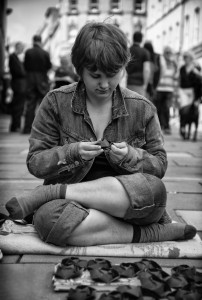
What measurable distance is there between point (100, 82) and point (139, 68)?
6.42 meters

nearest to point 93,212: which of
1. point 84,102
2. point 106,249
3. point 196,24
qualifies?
point 106,249

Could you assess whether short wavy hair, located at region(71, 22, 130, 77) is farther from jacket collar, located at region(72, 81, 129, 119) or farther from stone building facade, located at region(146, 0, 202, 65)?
stone building facade, located at region(146, 0, 202, 65)

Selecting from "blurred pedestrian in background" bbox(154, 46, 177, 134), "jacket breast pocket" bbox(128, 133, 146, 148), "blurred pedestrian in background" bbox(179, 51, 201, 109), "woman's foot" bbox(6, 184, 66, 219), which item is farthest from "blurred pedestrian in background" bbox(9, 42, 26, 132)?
"woman's foot" bbox(6, 184, 66, 219)

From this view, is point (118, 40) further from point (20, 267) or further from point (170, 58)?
point (170, 58)

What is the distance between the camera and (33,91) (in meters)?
9.46

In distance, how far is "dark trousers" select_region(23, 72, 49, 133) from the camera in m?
9.27

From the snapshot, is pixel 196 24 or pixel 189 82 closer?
pixel 189 82

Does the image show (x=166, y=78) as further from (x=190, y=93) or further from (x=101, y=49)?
(x=101, y=49)

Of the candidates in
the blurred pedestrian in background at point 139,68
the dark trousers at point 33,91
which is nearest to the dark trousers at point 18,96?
the dark trousers at point 33,91

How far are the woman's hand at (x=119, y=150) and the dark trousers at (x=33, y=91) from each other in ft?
22.9

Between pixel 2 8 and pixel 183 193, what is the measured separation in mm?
5933

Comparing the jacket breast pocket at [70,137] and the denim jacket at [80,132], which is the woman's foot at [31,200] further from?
the jacket breast pocket at [70,137]

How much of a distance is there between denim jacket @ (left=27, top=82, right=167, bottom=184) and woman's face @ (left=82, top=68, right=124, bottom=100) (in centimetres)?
17

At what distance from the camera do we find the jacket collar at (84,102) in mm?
2646
